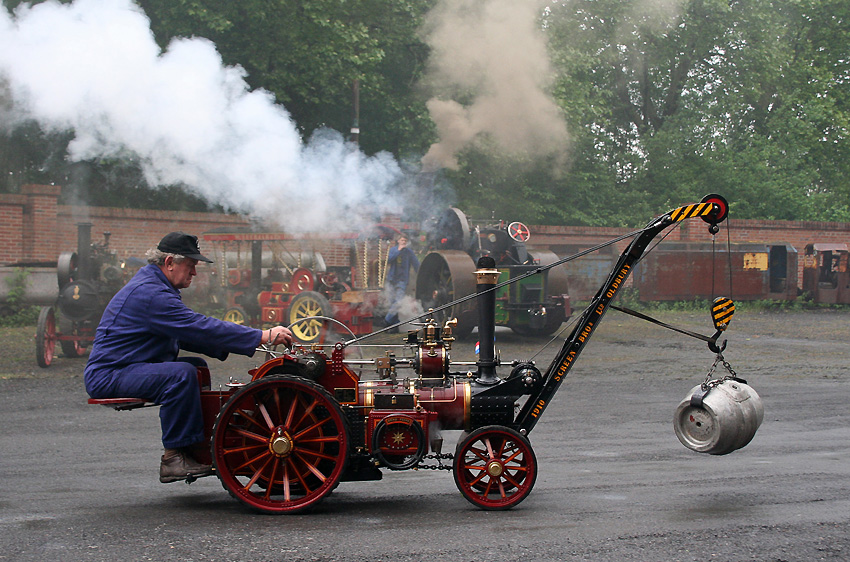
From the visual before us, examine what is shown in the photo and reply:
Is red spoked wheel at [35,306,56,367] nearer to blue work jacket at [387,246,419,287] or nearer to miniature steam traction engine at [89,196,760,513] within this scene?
blue work jacket at [387,246,419,287]

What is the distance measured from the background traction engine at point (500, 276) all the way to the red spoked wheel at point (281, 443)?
9612 millimetres

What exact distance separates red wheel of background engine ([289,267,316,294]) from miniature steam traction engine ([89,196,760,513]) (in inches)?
362

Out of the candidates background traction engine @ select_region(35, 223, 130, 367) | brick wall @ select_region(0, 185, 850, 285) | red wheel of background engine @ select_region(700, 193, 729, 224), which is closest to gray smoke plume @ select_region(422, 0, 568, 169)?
brick wall @ select_region(0, 185, 850, 285)

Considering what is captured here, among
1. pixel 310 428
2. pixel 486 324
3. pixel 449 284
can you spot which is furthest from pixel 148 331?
pixel 449 284

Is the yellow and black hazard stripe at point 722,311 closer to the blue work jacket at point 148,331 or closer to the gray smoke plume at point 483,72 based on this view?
the blue work jacket at point 148,331

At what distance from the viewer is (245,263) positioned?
15055 mm

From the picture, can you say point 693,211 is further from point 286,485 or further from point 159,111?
point 159,111

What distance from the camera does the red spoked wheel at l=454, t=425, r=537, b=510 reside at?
4.33m

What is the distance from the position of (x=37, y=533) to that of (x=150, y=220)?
16.0 meters

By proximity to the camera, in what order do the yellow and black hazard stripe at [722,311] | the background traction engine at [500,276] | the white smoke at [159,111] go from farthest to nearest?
1. the background traction engine at [500,276]
2. the white smoke at [159,111]
3. the yellow and black hazard stripe at [722,311]

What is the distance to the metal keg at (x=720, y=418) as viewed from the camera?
4566mm

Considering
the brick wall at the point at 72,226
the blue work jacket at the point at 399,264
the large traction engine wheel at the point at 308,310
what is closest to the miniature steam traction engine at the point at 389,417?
the large traction engine wheel at the point at 308,310

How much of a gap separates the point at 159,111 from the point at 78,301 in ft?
10.0

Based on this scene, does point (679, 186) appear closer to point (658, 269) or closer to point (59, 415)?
point (658, 269)
